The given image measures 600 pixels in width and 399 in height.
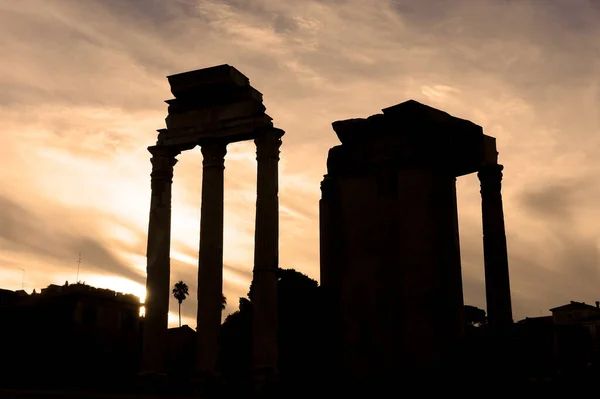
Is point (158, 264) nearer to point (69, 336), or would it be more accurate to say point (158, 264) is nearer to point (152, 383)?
point (152, 383)

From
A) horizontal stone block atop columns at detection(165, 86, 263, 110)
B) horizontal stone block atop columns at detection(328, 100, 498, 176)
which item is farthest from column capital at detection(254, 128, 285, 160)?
horizontal stone block atop columns at detection(328, 100, 498, 176)

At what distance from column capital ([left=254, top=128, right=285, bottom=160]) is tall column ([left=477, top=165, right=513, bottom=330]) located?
7651 millimetres

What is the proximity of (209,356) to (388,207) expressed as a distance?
26.0 feet

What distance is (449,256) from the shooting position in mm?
21969

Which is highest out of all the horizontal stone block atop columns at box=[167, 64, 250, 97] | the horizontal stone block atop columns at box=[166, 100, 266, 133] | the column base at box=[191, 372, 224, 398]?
the horizontal stone block atop columns at box=[167, 64, 250, 97]

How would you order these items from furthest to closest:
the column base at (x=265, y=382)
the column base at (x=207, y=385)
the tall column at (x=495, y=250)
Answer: the tall column at (x=495, y=250), the column base at (x=207, y=385), the column base at (x=265, y=382)

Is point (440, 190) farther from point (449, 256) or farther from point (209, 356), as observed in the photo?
point (209, 356)

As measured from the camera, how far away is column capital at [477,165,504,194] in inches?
952

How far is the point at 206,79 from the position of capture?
2383 centimetres

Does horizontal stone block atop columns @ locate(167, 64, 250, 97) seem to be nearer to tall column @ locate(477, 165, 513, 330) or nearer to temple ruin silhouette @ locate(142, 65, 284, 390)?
temple ruin silhouette @ locate(142, 65, 284, 390)

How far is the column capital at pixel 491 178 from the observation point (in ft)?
79.3

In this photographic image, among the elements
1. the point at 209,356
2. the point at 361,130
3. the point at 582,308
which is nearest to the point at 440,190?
the point at 361,130

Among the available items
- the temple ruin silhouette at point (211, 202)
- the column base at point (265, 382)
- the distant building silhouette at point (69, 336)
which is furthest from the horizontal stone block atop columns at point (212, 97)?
the distant building silhouette at point (69, 336)

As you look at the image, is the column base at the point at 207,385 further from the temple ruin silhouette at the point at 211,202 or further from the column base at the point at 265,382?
the column base at the point at 265,382
